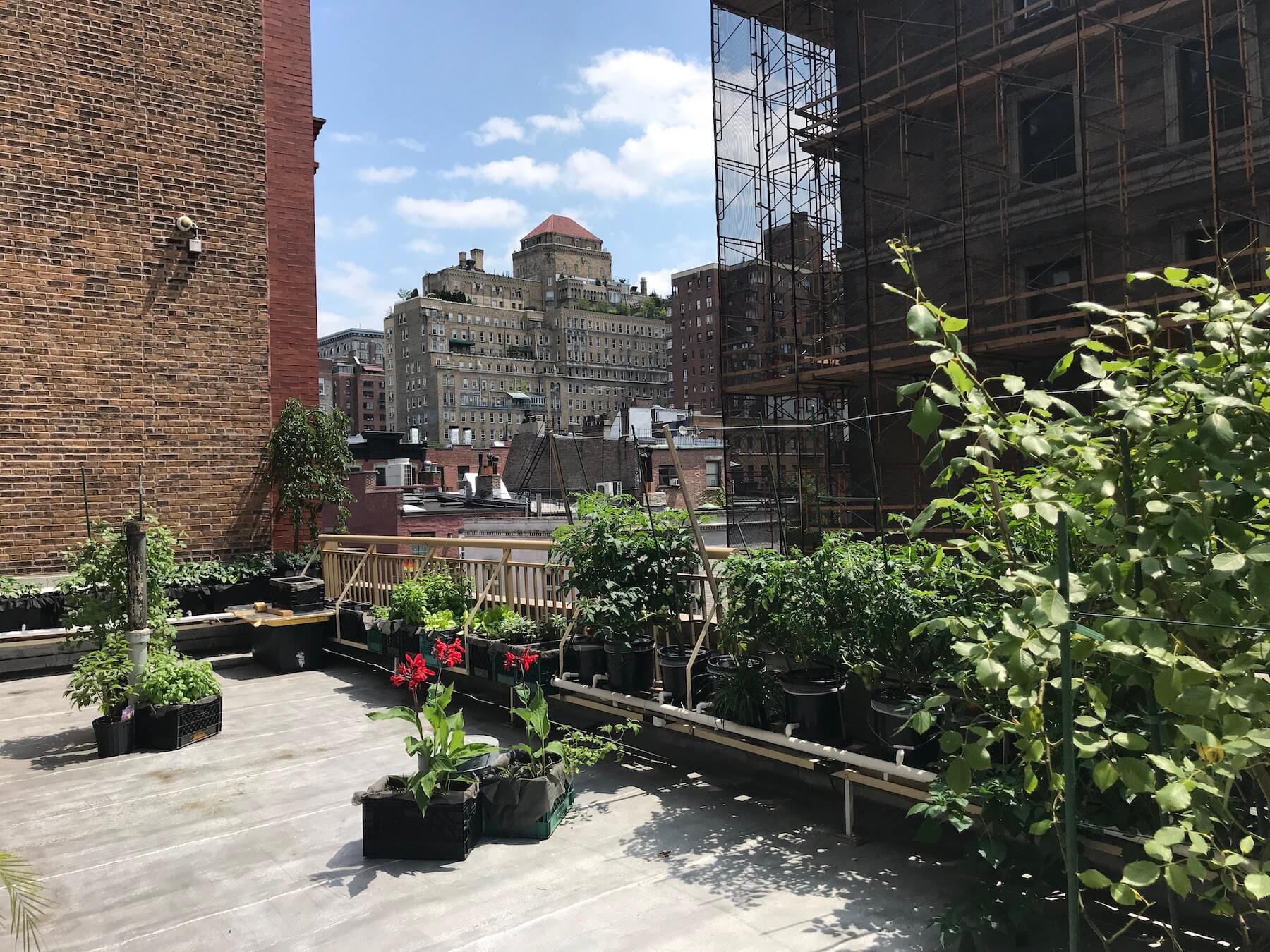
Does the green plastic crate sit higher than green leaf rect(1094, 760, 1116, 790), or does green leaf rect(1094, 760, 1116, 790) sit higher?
green leaf rect(1094, 760, 1116, 790)

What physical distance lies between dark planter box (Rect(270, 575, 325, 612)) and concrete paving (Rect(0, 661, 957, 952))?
3.56 m

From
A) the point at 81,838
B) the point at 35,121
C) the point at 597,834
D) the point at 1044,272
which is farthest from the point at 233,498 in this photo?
the point at 1044,272

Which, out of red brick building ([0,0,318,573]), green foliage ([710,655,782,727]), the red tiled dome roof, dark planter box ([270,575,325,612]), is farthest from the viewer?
the red tiled dome roof

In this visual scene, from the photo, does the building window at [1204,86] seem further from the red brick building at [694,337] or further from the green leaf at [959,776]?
the red brick building at [694,337]

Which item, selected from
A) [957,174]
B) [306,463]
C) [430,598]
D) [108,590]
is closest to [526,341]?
[957,174]

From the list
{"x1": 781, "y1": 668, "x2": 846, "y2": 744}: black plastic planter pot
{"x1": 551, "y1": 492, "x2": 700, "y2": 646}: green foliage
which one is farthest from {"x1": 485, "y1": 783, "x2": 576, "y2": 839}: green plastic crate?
{"x1": 781, "y1": 668, "x2": 846, "y2": 744}: black plastic planter pot

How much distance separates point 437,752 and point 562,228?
162 meters

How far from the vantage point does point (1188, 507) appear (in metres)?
2.33

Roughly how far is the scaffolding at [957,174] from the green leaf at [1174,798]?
9.18m

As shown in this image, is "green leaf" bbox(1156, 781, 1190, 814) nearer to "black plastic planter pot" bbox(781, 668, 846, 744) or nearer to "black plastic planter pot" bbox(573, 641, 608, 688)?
"black plastic planter pot" bbox(781, 668, 846, 744)

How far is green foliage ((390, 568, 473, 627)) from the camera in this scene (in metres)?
8.10

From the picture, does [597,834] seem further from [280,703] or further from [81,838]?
[280,703]

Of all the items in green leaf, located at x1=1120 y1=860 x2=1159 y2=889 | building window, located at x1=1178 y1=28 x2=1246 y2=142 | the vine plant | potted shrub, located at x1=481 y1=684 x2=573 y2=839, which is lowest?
potted shrub, located at x1=481 y1=684 x2=573 y2=839

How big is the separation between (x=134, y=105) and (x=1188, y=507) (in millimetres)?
12560
